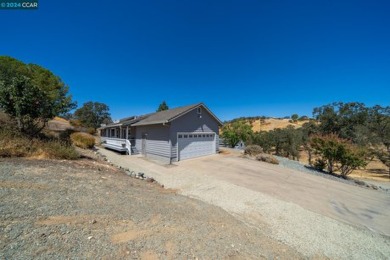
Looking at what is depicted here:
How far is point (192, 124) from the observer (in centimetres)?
1466

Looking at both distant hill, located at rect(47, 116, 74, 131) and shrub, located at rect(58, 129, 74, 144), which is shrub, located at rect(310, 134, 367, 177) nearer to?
shrub, located at rect(58, 129, 74, 144)

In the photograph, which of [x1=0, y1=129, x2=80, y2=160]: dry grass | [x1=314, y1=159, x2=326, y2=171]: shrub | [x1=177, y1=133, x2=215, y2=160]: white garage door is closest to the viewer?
[x1=0, y1=129, x2=80, y2=160]: dry grass

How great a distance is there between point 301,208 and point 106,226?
238 inches

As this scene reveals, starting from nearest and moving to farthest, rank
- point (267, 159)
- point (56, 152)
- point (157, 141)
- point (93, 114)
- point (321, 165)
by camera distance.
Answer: point (56, 152), point (321, 165), point (267, 159), point (157, 141), point (93, 114)

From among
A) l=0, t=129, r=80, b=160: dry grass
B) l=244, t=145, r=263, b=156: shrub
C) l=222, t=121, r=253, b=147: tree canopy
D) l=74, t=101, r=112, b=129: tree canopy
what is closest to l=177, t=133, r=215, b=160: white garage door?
l=244, t=145, r=263, b=156: shrub

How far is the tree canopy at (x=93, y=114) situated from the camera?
48.4 metres

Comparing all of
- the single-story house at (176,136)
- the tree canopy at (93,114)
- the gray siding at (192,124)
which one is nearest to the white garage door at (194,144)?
the single-story house at (176,136)

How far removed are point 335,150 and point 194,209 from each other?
12.4m

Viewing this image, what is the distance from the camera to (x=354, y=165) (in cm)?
1184

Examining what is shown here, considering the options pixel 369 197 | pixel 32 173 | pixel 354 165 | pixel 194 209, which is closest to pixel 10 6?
pixel 32 173

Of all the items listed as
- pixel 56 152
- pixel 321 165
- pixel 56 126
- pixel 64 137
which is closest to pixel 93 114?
pixel 56 126

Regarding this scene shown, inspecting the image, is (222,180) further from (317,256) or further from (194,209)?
(317,256)

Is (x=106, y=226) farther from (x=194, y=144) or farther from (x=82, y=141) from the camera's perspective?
(x=82, y=141)

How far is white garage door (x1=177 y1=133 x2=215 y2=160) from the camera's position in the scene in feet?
45.0
